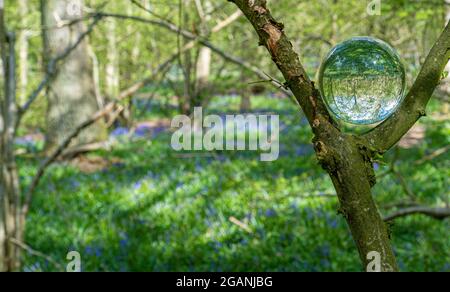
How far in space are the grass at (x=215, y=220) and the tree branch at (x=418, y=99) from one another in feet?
7.15

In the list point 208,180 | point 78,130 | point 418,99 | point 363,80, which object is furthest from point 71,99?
point 418,99

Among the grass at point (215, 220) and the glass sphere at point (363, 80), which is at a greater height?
the grass at point (215, 220)

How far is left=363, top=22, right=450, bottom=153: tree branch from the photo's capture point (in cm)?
106

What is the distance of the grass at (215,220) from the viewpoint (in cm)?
459

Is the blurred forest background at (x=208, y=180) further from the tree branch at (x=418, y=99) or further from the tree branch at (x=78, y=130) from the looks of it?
the tree branch at (x=418, y=99)

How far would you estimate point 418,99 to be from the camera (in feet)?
3.57

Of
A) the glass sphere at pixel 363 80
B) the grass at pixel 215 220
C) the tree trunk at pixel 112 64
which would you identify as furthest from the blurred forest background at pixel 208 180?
the tree trunk at pixel 112 64

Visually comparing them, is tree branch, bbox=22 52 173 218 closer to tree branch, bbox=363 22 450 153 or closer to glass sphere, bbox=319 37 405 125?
glass sphere, bbox=319 37 405 125

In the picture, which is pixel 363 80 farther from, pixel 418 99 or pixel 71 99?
pixel 71 99

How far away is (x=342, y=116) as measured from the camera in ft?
3.88
